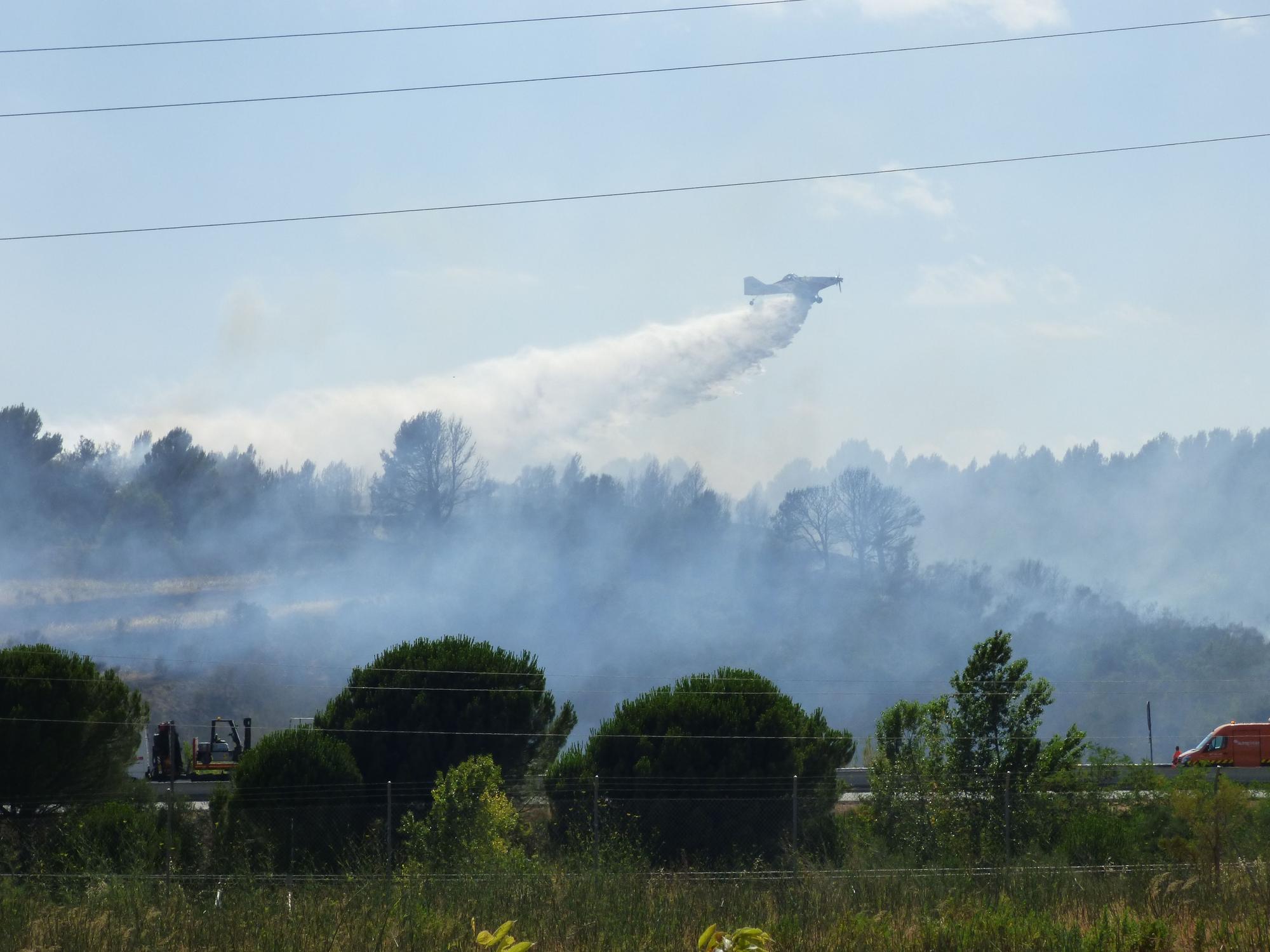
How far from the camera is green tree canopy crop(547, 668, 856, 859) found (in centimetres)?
3212

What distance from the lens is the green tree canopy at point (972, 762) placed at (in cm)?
2716

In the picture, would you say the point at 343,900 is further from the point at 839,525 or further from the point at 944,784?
the point at 839,525

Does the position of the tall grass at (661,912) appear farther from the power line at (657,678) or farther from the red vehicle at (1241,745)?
the power line at (657,678)

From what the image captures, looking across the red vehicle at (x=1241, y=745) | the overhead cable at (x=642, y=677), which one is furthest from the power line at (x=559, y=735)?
the overhead cable at (x=642, y=677)

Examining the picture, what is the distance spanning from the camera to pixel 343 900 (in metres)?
16.1

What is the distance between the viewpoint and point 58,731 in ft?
113

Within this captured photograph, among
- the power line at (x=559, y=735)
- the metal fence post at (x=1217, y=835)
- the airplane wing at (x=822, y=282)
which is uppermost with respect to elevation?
the airplane wing at (x=822, y=282)

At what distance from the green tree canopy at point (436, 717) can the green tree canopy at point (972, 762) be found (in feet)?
38.3

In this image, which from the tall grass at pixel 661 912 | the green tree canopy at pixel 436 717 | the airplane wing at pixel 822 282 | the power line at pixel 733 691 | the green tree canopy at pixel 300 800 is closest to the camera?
the tall grass at pixel 661 912

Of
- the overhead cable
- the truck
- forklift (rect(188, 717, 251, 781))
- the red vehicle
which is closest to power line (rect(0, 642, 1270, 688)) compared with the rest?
the overhead cable

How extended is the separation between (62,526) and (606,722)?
96.3m

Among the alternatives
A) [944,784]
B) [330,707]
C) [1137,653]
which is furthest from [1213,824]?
[1137,653]

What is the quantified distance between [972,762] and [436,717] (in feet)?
51.3

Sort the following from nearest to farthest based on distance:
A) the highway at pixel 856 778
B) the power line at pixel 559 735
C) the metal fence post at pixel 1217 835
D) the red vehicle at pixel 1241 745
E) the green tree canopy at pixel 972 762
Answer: the metal fence post at pixel 1217 835 < the green tree canopy at pixel 972 762 < the power line at pixel 559 735 < the highway at pixel 856 778 < the red vehicle at pixel 1241 745
